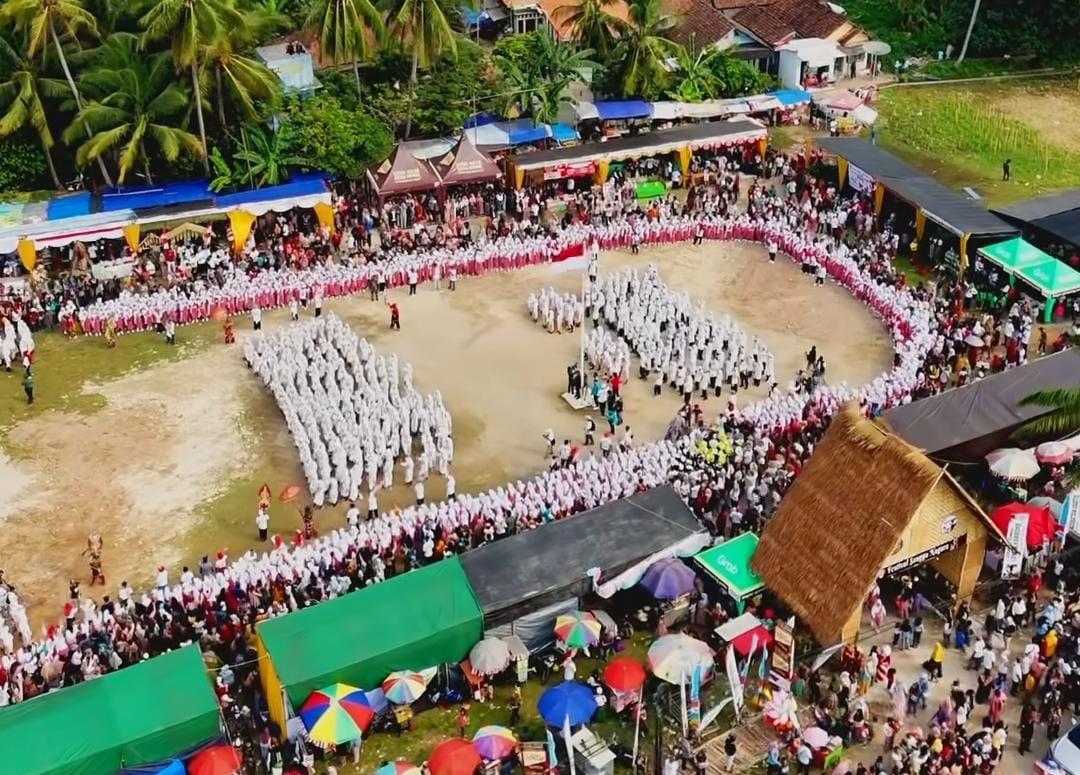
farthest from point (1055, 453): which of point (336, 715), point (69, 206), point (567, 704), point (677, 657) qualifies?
point (69, 206)

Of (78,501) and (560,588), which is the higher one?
(560,588)

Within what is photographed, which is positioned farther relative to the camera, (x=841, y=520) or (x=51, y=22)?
(x=51, y=22)

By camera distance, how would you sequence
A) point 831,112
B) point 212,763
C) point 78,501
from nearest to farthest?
point 212,763 < point 78,501 < point 831,112

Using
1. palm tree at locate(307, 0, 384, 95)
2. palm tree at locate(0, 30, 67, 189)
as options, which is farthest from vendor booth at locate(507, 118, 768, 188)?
palm tree at locate(0, 30, 67, 189)

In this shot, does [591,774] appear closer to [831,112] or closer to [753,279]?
[753,279]

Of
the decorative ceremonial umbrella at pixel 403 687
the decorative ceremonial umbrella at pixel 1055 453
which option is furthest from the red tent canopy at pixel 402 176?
the decorative ceremonial umbrella at pixel 403 687

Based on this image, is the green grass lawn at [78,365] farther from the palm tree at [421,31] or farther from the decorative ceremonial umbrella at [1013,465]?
the decorative ceremonial umbrella at [1013,465]

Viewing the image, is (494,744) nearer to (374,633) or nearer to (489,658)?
(489,658)

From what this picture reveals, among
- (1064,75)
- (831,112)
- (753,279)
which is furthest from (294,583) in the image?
(1064,75)
